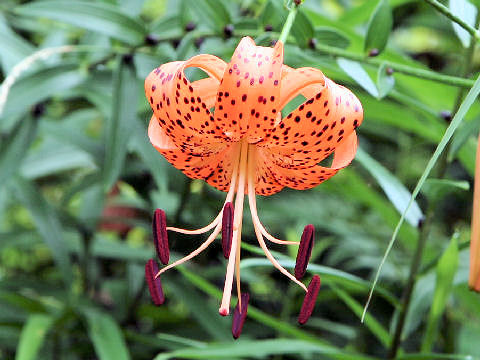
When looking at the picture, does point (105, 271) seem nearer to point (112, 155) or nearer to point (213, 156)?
point (112, 155)

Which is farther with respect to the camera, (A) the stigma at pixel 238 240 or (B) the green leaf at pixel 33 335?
(B) the green leaf at pixel 33 335

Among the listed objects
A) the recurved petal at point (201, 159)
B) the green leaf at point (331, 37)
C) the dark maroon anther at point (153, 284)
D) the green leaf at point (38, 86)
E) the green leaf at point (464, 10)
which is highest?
the green leaf at point (464, 10)

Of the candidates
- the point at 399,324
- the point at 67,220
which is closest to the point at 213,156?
the point at 399,324

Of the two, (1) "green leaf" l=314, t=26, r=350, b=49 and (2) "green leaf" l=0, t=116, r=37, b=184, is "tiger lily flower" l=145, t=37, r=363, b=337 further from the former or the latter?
(2) "green leaf" l=0, t=116, r=37, b=184

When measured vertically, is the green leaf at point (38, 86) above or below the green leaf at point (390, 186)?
below

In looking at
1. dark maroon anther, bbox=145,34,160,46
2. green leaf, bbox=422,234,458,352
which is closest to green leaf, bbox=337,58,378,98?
green leaf, bbox=422,234,458,352

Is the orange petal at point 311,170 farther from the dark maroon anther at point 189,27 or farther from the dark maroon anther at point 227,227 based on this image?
the dark maroon anther at point 189,27

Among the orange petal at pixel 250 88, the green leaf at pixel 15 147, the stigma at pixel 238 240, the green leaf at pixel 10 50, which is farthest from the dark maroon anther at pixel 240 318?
the green leaf at pixel 10 50
